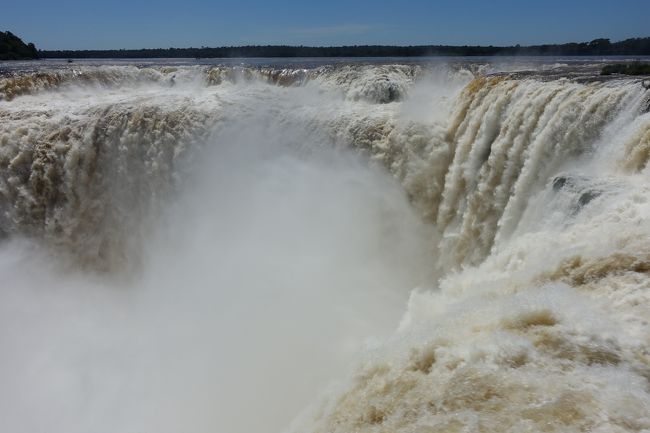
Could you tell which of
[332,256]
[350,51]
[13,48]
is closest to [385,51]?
[350,51]

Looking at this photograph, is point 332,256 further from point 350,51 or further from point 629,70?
point 350,51

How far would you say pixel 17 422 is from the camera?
7.08 meters

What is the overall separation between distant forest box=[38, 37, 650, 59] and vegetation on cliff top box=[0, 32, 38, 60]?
9.08 meters

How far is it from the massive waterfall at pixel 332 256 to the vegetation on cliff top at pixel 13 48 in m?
31.6

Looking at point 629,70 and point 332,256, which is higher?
point 629,70

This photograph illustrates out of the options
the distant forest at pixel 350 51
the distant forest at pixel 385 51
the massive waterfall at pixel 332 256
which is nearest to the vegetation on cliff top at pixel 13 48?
the distant forest at pixel 350 51

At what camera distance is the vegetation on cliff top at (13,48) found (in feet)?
135

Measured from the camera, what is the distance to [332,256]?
28.2ft

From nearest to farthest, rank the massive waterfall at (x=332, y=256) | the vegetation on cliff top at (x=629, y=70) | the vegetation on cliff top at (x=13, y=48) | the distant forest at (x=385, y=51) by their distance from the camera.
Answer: the massive waterfall at (x=332, y=256) < the vegetation on cliff top at (x=629, y=70) < the distant forest at (x=385, y=51) < the vegetation on cliff top at (x=13, y=48)

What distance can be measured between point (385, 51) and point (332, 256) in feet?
117

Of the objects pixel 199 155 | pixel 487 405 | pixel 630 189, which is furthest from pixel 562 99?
pixel 199 155

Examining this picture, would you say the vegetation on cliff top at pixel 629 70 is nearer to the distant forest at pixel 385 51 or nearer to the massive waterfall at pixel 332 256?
the massive waterfall at pixel 332 256

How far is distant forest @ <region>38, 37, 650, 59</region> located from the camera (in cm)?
2161

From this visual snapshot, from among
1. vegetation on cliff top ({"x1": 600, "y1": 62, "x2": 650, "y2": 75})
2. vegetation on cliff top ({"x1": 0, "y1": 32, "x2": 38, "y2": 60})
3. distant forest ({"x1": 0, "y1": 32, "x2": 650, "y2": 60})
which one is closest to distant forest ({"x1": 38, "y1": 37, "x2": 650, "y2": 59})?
distant forest ({"x1": 0, "y1": 32, "x2": 650, "y2": 60})
